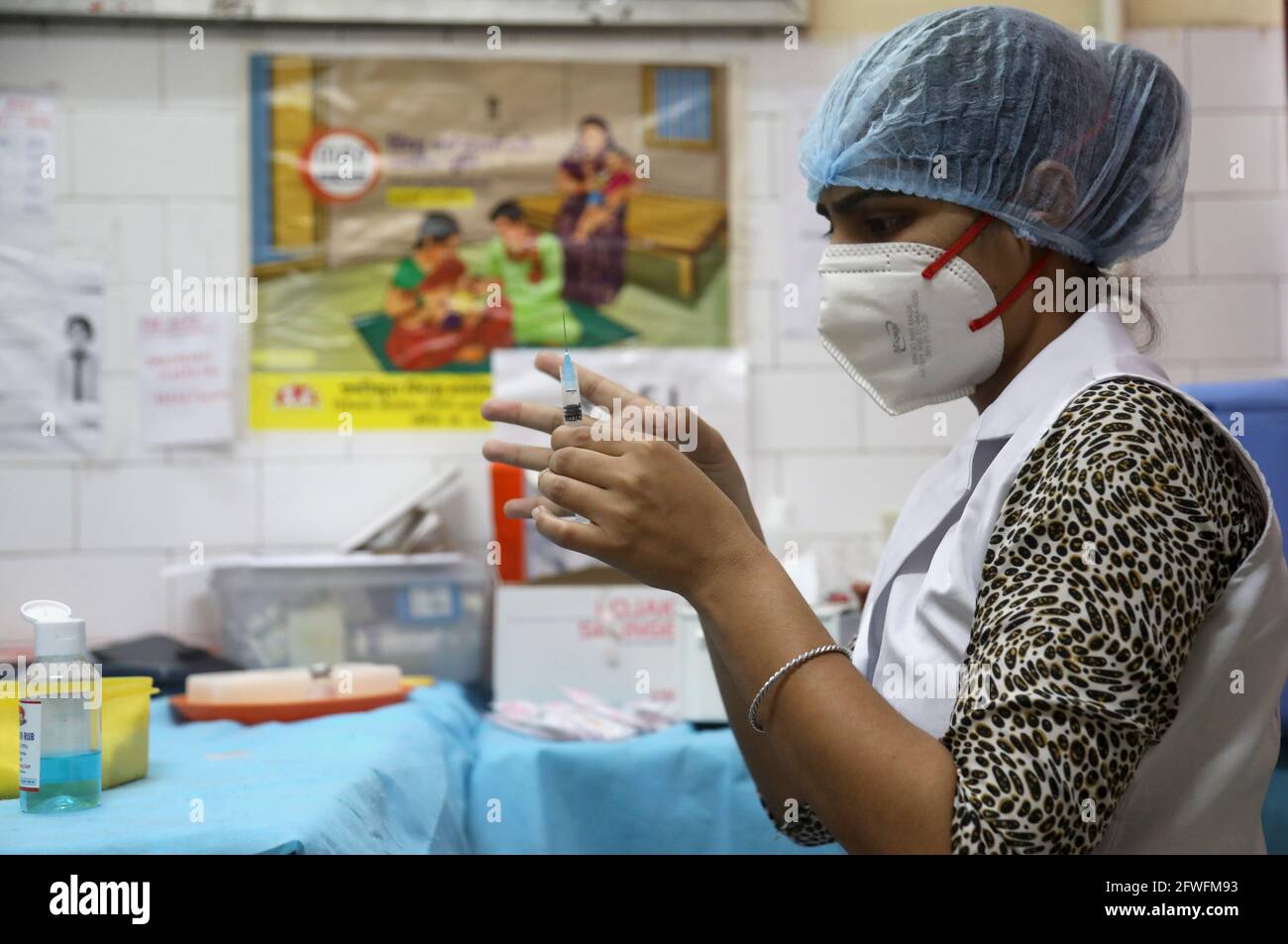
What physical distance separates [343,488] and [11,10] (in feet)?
3.95

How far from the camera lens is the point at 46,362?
246cm

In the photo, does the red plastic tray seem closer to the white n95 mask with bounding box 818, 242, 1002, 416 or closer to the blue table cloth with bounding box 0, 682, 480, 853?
the blue table cloth with bounding box 0, 682, 480, 853

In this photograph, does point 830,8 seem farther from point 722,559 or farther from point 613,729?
point 722,559

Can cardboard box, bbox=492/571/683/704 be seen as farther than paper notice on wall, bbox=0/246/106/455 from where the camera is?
No

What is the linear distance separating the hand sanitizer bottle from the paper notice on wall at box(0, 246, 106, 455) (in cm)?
146

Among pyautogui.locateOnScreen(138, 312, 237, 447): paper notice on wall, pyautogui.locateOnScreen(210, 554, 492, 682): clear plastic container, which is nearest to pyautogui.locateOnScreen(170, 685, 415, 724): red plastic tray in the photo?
pyautogui.locateOnScreen(210, 554, 492, 682): clear plastic container

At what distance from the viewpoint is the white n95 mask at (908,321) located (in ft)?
3.34

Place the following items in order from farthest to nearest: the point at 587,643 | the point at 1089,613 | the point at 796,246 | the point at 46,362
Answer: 1. the point at 796,246
2. the point at 46,362
3. the point at 587,643
4. the point at 1089,613

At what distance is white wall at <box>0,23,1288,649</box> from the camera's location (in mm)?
2469

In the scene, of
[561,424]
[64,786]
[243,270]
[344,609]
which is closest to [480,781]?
[344,609]

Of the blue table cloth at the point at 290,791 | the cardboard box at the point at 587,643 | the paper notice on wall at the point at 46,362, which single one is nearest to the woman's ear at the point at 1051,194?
the blue table cloth at the point at 290,791

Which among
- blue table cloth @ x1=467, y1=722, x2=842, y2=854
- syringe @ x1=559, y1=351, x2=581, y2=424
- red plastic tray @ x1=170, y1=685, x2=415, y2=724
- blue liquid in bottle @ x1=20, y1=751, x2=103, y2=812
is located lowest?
blue table cloth @ x1=467, y1=722, x2=842, y2=854

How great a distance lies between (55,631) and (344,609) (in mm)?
1125

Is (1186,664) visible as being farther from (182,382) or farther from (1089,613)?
(182,382)
